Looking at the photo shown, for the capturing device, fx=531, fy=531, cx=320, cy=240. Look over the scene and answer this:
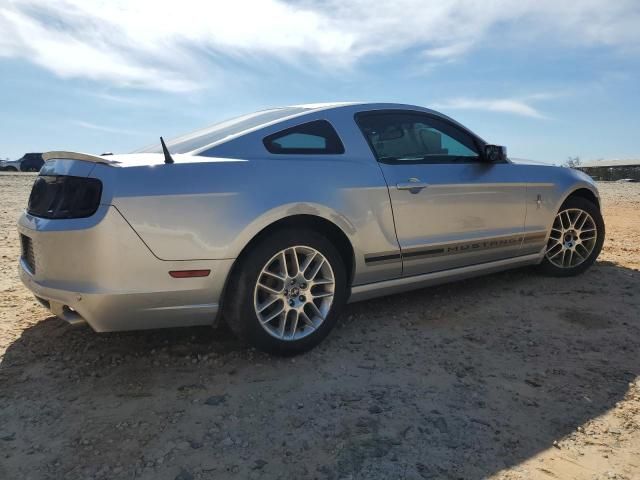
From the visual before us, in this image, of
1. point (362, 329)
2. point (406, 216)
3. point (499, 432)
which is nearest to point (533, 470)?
point (499, 432)

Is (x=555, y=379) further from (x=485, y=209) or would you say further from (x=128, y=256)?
(x=128, y=256)

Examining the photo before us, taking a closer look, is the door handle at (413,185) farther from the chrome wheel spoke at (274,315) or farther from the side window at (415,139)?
the chrome wheel spoke at (274,315)

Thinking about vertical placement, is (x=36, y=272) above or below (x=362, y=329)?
above

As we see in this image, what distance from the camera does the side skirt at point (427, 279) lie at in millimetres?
3471

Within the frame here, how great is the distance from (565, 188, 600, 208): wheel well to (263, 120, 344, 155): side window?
2604 mm

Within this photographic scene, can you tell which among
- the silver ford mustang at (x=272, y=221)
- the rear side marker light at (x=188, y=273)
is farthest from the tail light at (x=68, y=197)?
the rear side marker light at (x=188, y=273)

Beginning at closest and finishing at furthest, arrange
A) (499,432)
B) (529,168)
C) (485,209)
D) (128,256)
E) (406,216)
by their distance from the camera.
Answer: (499,432) < (128,256) < (406,216) < (485,209) < (529,168)

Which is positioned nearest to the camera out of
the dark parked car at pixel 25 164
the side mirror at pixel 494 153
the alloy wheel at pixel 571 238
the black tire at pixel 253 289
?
the black tire at pixel 253 289

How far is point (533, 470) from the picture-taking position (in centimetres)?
210

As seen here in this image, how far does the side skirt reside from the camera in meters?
3.47

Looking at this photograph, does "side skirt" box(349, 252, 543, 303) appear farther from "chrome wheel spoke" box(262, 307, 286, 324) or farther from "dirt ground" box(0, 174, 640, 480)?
"chrome wheel spoke" box(262, 307, 286, 324)

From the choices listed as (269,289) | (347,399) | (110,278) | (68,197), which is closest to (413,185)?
(269,289)

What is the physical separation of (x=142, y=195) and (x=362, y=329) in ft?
5.59

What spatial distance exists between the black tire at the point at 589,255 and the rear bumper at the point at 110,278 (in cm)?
317
